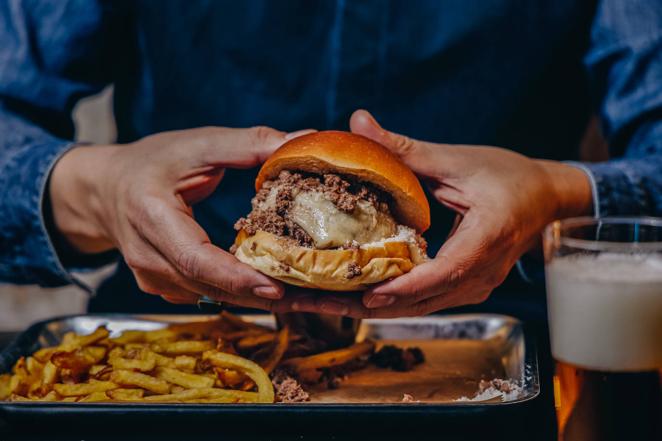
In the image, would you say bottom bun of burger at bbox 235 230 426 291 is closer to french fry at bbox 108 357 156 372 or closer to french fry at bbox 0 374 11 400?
french fry at bbox 108 357 156 372

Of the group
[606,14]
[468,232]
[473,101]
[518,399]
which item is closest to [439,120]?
[473,101]

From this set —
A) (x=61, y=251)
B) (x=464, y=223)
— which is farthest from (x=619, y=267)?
(x=61, y=251)

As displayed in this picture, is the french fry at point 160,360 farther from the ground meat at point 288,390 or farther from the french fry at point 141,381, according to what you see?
the ground meat at point 288,390

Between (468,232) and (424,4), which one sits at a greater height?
(424,4)

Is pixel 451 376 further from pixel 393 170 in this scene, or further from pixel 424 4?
pixel 424 4

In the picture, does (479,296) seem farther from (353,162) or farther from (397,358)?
(353,162)

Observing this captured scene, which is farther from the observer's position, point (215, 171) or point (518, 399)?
point (215, 171)

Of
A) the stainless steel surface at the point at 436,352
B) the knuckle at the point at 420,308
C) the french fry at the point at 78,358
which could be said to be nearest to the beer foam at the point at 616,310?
the stainless steel surface at the point at 436,352
